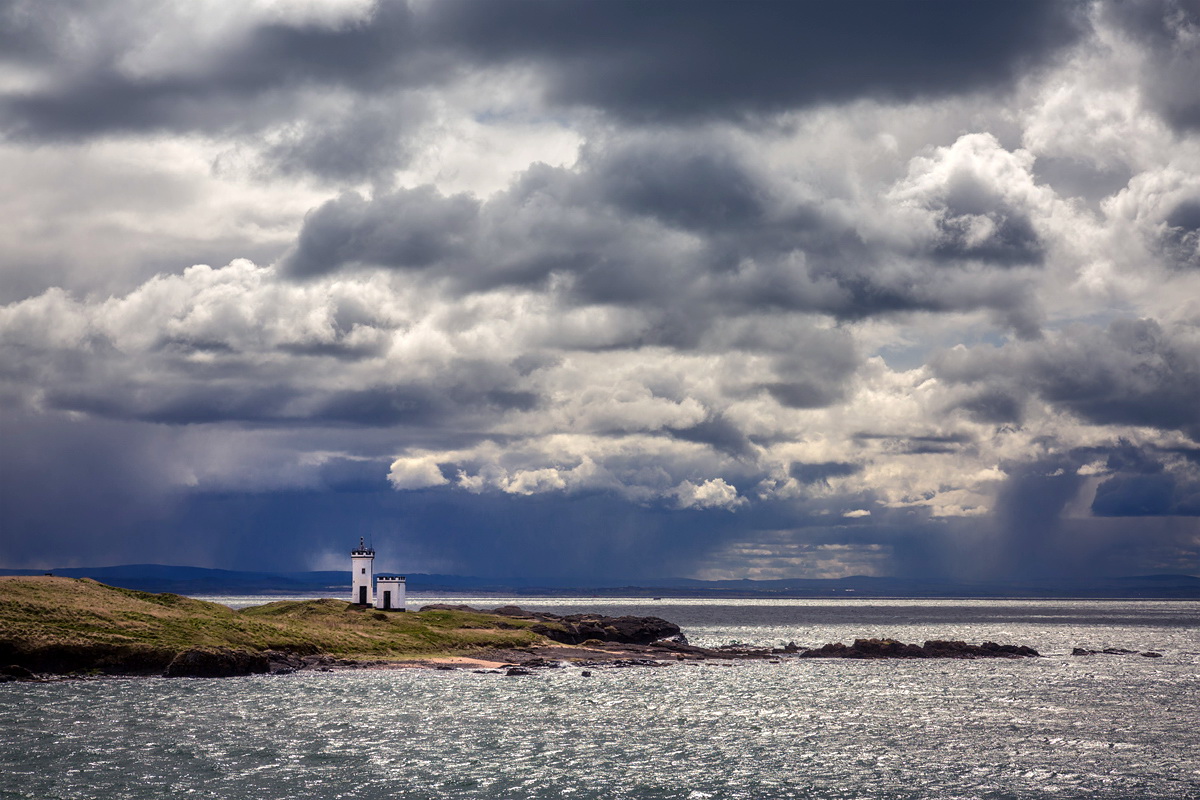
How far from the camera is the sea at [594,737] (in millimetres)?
43156

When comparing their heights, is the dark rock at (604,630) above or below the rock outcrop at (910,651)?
above

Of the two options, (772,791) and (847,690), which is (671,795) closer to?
(772,791)

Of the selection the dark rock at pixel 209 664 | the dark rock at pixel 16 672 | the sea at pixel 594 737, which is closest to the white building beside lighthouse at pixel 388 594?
the sea at pixel 594 737

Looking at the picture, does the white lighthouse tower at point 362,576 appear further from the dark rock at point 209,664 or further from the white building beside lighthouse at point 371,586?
the dark rock at point 209,664

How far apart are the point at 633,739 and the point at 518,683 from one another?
2736cm

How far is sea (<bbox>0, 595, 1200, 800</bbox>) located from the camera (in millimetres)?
43156

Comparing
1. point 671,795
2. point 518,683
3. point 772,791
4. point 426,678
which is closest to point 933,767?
point 772,791

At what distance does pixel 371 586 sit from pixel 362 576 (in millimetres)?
1636

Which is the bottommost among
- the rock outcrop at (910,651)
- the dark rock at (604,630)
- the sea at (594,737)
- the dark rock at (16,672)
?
the rock outcrop at (910,651)

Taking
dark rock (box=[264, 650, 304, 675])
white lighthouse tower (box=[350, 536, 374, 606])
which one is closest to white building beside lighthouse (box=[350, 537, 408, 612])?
white lighthouse tower (box=[350, 536, 374, 606])

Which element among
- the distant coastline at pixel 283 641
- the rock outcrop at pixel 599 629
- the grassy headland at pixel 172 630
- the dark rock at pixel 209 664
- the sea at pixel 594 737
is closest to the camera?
the sea at pixel 594 737

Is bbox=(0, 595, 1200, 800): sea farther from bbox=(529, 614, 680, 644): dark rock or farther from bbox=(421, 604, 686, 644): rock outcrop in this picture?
bbox=(421, 604, 686, 644): rock outcrop

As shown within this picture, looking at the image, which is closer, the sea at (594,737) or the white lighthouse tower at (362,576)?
the sea at (594,737)

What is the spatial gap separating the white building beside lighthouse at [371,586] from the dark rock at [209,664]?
4345 cm
